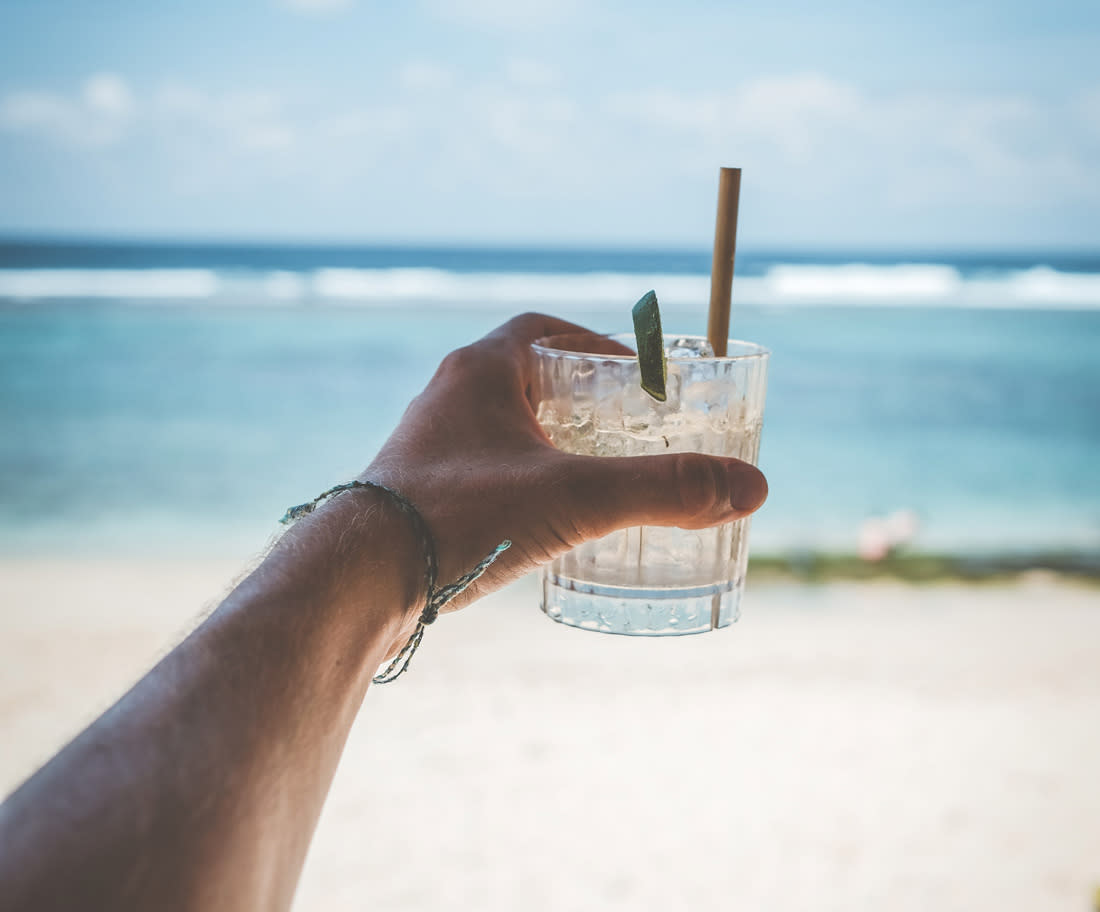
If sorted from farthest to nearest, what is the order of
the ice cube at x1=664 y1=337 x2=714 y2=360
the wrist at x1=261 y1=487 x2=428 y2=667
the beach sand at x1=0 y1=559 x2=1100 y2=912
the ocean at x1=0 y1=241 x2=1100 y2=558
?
1. the ocean at x1=0 y1=241 x2=1100 y2=558
2. the beach sand at x1=0 y1=559 x2=1100 y2=912
3. the ice cube at x1=664 y1=337 x2=714 y2=360
4. the wrist at x1=261 y1=487 x2=428 y2=667

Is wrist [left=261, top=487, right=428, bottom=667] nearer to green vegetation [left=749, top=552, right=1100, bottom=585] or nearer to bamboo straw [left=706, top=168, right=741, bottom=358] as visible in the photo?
bamboo straw [left=706, top=168, right=741, bottom=358]

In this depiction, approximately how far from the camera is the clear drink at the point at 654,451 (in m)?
1.40

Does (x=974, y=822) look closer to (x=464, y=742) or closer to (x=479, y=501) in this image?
(x=464, y=742)

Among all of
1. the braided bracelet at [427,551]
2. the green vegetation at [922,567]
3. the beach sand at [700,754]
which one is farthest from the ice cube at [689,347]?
the green vegetation at [922,567]

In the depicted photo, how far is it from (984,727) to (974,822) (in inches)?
36.0

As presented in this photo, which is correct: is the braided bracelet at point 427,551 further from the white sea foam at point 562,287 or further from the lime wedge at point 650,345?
the white sea foam at point 562,287

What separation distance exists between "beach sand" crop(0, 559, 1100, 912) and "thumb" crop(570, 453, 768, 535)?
230 centimetres

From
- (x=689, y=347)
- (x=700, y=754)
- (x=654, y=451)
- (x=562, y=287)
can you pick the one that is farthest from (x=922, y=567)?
(x=562, y=287)

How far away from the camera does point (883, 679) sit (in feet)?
18.7

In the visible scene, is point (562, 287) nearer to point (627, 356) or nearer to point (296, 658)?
point (627, 356)

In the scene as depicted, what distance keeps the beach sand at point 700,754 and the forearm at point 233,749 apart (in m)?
2.09

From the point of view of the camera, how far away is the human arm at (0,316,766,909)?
83 cm

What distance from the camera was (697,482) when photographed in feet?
4.13

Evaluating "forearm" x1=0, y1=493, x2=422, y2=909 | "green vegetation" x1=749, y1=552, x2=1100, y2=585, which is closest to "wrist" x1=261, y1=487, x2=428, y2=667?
"forearm" x1=0, y1=493, x2=422, y2=909
